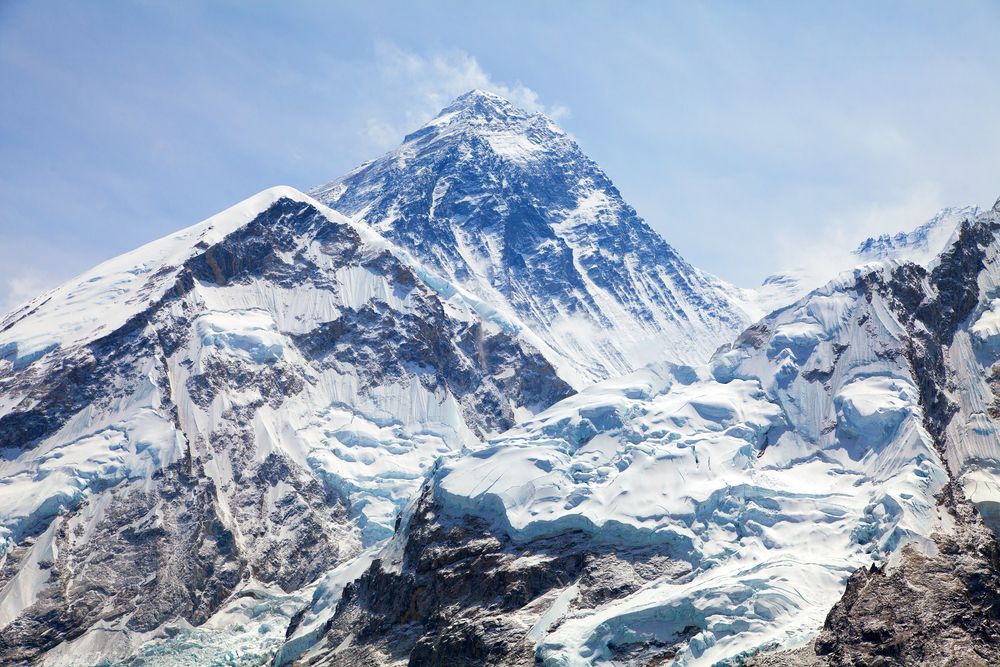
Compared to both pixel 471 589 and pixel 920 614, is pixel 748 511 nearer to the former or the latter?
pixel 920 614

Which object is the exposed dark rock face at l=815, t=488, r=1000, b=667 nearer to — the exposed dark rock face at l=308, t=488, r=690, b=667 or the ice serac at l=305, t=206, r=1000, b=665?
the ice serac at l=305, t=206, r=1000, b=665

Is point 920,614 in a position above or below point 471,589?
below

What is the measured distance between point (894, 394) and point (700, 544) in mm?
41317

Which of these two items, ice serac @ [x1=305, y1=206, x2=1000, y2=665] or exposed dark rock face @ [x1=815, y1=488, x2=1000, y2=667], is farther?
ice serac @ [x1=305, y1=206, x2=1000, y2=665]

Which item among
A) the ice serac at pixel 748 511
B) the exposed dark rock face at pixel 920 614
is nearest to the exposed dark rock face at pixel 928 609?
the exposed dark rock face at pixel 920 614

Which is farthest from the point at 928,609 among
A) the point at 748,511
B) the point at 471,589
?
the point at 471,589

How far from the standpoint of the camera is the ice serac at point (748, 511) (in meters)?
129

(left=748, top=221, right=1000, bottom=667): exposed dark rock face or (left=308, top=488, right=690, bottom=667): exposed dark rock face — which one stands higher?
(left=308, top=488, right=690, bottom=667): exposed dark rock face

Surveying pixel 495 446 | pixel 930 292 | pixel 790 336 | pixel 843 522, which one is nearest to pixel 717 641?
pixel 843 522

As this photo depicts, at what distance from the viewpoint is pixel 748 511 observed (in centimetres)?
15175

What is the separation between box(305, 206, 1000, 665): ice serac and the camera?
129 meters

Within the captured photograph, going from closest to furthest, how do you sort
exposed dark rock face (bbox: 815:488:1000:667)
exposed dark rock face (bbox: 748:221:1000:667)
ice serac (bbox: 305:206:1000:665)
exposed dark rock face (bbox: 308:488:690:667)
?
Answer: exposed dark rock face (bbox: 815:488:1000:667)
exposed dark rock face (bbox: 748:221:1000:667)
ice serac (bbox: 305:206:1000:665)
exposed dark rock face (bbox: 308:488:690:667)

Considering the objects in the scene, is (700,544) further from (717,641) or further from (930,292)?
(930,292)

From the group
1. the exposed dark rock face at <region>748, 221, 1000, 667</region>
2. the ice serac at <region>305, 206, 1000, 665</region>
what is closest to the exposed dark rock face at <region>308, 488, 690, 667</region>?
the ice serac at <region>305, 206, 1000, 665</region>
